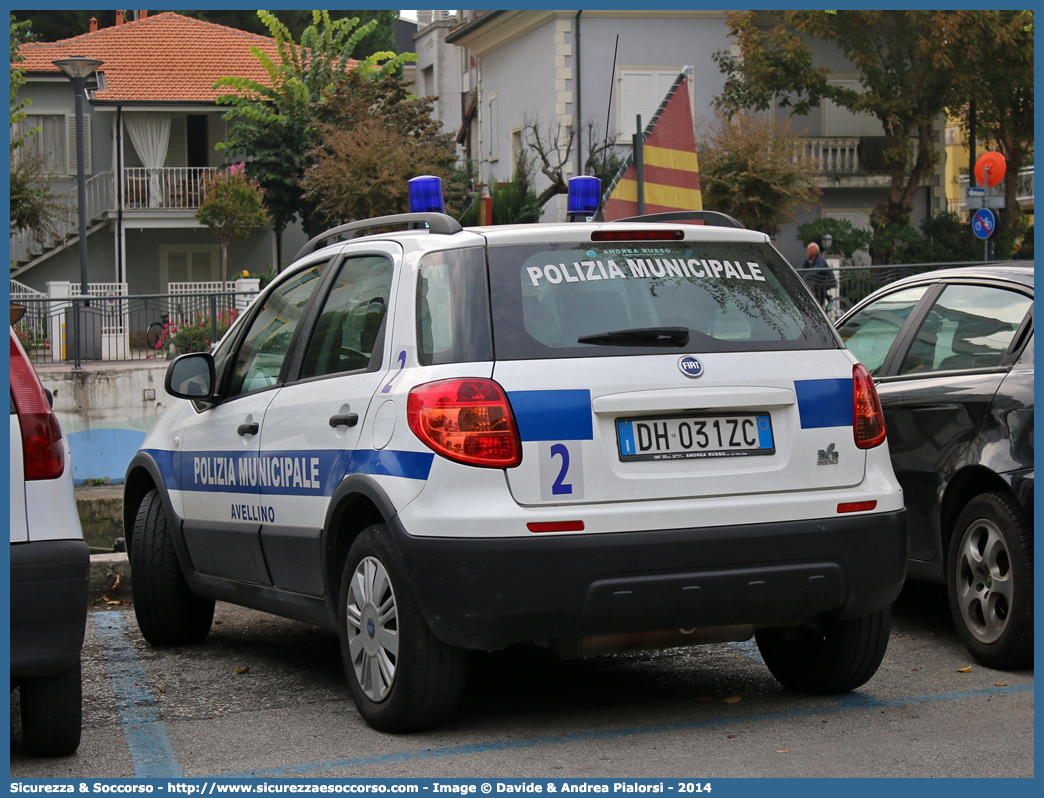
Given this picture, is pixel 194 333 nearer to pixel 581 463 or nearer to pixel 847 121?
pixel 581 463

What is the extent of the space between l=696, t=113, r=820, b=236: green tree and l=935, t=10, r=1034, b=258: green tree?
464cm

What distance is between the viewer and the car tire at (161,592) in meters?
6.25

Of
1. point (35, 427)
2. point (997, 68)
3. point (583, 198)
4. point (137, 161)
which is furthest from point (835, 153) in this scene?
point (35, 427)

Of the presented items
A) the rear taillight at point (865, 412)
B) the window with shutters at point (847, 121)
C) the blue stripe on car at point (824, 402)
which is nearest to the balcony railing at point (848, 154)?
the window with shutters at point (847, 121)

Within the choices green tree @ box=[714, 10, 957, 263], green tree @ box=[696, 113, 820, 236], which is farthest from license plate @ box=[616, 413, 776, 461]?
green tree @ box=[714, 10, 957, 263]

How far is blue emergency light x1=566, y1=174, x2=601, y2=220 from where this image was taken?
19.8 ft

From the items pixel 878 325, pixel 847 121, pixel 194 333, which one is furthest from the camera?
pixel 847 121

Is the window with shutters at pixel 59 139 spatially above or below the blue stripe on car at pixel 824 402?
above

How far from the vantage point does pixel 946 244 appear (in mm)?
33219

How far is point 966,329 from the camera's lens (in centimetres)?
608

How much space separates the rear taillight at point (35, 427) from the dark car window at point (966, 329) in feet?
12.5

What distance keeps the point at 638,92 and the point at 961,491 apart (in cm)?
2936

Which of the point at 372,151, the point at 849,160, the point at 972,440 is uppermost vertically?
the point at 849,160

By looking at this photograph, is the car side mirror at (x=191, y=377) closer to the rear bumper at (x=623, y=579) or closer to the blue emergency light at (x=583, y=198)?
the blue emergency light at (x=583, y=198)
